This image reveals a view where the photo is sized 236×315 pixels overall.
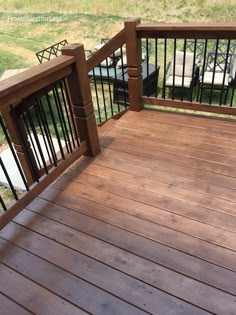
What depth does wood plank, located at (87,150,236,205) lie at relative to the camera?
1.92m

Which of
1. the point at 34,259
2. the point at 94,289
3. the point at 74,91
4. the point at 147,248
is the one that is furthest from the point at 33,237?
the point at 74,91

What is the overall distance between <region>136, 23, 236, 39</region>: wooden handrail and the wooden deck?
817 millimetres

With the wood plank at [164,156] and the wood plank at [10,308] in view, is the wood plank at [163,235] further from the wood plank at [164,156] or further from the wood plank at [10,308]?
the wood plank at [10,308]

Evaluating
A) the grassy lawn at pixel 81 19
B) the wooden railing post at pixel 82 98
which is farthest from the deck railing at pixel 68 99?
the grassy lawn at pixel 81 19

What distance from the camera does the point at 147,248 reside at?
1.61 m

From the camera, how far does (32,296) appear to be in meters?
1.43

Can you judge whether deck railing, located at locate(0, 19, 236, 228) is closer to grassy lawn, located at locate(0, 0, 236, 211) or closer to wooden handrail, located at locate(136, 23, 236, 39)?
wooden handrail, located at locate(136, 23, 236, 39)

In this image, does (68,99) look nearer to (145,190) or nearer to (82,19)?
(145,190)

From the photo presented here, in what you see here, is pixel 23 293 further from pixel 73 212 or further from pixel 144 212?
pixel 144 212

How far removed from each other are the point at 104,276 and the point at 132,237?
0.94 ft

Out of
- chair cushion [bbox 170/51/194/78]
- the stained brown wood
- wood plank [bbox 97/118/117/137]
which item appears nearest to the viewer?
the stained brown wood

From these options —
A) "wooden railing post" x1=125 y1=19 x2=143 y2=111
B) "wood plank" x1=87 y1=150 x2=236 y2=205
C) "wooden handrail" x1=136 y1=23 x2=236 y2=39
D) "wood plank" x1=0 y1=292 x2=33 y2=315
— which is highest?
"wooden handrail" x1=136 y1=23 x2=236 y2=39

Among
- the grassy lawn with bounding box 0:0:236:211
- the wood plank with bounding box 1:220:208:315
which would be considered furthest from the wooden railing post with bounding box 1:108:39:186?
the grassy lawn with bounding box 0:0:236:211

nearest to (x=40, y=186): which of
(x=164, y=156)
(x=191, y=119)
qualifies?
(x=164, y=156)
